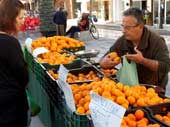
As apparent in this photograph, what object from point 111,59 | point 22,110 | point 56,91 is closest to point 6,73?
point 22,110

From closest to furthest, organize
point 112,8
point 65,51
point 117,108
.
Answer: point 117,108 → point 65,51 → point 112,8

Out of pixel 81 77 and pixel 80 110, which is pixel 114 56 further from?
pixel 80 110

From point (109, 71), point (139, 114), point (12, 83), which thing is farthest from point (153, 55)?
point (12, 83)

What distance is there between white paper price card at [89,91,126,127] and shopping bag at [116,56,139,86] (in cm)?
104

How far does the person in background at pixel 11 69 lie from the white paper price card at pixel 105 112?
2.62 ft

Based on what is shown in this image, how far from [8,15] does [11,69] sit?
430 millimetres

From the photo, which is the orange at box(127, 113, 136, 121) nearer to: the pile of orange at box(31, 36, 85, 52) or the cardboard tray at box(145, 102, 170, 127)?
the cardboard tray at box(145, 102, 170, 127)

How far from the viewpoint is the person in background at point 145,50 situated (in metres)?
3.49

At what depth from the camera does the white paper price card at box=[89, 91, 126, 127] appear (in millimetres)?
2129

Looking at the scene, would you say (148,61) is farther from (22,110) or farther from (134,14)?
(22,110)

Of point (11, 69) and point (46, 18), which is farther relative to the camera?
point (46, 18)

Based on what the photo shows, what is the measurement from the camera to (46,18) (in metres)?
12.7

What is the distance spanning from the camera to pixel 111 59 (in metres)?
3.83

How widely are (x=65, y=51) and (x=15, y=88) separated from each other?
3.33 m
